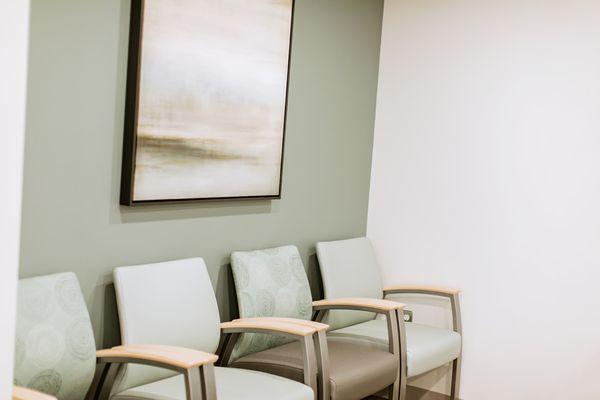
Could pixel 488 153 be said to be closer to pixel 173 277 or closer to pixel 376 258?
pixel 376 258

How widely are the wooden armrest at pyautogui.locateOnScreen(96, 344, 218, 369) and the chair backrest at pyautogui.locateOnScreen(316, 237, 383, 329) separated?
1253mm

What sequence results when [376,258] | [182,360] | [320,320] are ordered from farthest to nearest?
1. [376,258]
2. [320,320]
3. [182,360]

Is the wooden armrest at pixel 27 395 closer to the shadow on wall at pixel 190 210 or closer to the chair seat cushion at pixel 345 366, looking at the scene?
the shadow on wall at pixel 190 210

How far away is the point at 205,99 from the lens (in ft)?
10.3

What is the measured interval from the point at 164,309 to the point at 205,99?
83cm

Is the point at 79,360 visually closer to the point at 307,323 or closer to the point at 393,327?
the point at 307,323

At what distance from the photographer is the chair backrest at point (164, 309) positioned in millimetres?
2779

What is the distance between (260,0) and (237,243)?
1027mm

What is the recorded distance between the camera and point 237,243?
11.3 feet

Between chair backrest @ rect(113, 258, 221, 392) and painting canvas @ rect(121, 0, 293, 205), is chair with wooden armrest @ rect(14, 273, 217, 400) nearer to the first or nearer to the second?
chair backrest @ rect(113, 258, 221, 392)

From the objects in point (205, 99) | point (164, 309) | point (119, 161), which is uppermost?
point (205, 99)

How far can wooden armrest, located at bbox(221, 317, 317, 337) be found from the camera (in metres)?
2.97

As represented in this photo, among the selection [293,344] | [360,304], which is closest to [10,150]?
[293,344]

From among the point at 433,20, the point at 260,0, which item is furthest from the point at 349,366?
the point at 433,20
